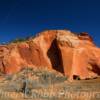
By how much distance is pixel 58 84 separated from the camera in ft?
134

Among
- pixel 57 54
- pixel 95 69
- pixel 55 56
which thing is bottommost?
pixel 95 69

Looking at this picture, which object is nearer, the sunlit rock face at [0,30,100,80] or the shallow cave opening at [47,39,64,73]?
the sunlit rock face at [0,30,100,80]

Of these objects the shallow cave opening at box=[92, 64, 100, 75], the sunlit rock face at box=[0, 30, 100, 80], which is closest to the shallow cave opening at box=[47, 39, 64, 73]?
the sunlit rock face at box=[0, 30, 100, 80]

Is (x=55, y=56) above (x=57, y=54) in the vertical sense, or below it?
below

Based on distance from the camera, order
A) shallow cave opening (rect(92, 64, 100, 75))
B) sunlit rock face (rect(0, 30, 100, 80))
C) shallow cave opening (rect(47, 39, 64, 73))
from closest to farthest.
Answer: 1. sunlit rock face (rect(0, 30, 100, 80))
2. shallow cave opening (rect(92, 64, 100, 75))
3. shallow cave opening (rect(47, 39, 64, 73))

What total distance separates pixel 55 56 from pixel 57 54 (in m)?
0.71

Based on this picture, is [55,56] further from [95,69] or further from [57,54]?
[95,69]

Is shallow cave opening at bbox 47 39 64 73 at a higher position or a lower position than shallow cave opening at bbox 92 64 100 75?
higher

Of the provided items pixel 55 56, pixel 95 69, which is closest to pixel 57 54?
pixel 55 56

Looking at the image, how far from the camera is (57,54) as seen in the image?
180 ft

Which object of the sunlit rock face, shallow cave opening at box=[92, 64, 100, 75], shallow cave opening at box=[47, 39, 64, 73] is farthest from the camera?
shallow cave opening at box=[47, 39, 64, 73]

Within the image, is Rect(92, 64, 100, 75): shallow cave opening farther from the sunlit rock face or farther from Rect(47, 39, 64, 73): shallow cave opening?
Rect(47, 39, 64, 73): shallow cave opening

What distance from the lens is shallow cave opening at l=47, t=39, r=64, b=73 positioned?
53794 mm

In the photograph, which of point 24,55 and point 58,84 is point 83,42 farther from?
point 58,84
